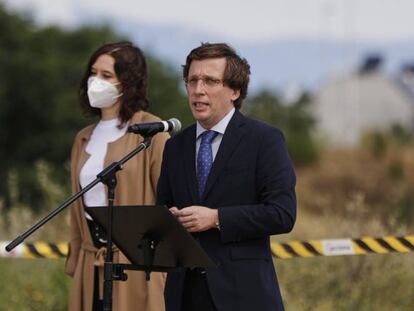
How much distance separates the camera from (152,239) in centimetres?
452

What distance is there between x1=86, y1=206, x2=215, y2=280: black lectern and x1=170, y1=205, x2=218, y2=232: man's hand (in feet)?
0.42

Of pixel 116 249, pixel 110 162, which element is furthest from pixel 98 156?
pixel 116 249

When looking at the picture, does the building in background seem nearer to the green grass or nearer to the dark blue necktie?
the green grass

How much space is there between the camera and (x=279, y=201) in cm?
451

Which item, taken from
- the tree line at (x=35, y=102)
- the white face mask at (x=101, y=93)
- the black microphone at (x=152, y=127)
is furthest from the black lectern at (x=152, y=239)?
the tree line at (x=35, y=102)

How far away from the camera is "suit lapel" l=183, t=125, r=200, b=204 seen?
4.72 meters

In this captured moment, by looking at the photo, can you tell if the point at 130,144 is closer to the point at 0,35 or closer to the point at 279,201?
the point at 279,201

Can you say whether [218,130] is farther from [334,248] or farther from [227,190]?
[334,248]

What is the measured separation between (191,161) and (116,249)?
3.89 feet

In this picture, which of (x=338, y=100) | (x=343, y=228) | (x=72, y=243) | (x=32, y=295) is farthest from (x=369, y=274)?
(x=338, y=100)

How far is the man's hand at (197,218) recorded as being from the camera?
449 centimetres

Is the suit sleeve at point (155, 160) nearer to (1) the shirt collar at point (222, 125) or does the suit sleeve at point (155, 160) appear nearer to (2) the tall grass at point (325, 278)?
(1) the shirt collar at point (222, 125)

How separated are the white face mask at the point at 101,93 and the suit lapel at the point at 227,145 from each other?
139 centimetres

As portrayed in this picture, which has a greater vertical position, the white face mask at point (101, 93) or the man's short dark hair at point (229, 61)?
the man's short dark hair at point (229, 61)
